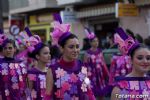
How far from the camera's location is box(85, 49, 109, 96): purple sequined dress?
13.4 metres

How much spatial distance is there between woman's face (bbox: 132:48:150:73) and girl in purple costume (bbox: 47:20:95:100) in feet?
3.93

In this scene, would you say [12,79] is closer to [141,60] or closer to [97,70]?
[141,60]

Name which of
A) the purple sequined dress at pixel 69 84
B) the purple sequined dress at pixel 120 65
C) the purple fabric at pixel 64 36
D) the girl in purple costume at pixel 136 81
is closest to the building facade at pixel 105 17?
the purple sequined dress at pixel 120 65

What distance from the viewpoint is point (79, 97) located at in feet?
21.2

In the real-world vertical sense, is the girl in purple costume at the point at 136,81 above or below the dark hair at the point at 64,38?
below

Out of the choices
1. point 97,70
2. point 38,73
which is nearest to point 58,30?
point 38,73

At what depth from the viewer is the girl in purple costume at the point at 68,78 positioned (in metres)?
6.44

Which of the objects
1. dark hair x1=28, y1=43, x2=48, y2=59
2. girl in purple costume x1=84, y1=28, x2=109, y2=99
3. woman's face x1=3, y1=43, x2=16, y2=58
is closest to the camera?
dark hair x1=28, y1=43, x2=48, y2=59

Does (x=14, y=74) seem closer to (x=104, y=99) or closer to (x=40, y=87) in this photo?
(x=40, y=87)

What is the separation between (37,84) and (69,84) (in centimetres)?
214

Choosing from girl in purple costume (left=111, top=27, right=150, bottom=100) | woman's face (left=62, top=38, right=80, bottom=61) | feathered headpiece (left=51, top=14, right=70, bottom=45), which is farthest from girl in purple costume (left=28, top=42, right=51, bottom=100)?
girl in purple costume (left=111, top=27, right=150, bottom=100)

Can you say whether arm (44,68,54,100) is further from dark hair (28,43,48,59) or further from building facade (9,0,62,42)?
building facade (9,0,62,42)

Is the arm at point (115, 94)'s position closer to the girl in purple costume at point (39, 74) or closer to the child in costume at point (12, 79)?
the girl in purple costume at point (39, 74)

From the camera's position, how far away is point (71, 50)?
6.40m
